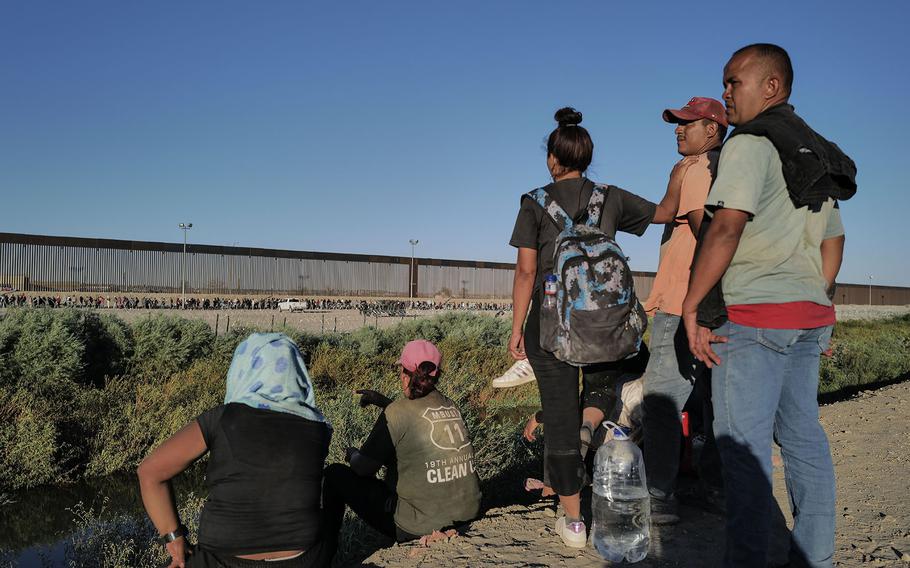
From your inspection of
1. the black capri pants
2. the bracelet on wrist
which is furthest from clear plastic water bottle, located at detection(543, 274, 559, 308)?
the bracelet on wrist

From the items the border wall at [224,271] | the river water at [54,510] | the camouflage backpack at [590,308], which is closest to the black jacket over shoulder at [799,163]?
the camouflage backpack at [590,308]

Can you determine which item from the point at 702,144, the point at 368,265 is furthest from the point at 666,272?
the point at 368,265

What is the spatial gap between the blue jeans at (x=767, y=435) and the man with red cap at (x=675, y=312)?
2.29ft

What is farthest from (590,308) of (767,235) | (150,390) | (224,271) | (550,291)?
(224,271)

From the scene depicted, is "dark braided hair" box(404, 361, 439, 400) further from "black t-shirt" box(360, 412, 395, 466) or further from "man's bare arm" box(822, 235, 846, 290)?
"man's bare arm" box(822, 235, 846, 290)

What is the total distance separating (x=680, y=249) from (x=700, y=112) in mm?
619

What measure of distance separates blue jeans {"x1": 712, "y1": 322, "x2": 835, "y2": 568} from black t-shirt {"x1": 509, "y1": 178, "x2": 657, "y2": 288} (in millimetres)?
844

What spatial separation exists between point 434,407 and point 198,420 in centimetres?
135

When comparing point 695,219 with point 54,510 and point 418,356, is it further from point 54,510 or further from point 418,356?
point 54,510

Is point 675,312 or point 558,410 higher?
point 675,312

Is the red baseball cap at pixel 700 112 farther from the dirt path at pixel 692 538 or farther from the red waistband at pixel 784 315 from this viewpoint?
the dirt path at pixel 692 538

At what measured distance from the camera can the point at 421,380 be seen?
3.39 meters

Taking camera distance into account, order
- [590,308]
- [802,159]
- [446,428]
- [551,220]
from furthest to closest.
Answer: [446,428] → [551,220] → [590,308] → [802,159]

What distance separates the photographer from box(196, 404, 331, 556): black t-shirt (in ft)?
7.82
